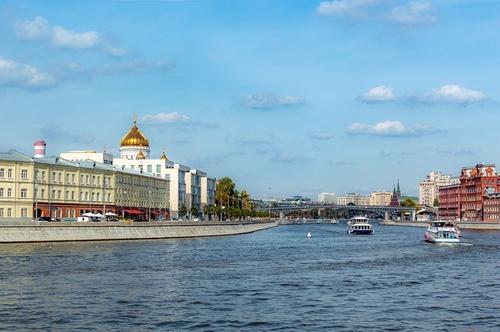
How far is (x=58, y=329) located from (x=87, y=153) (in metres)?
133

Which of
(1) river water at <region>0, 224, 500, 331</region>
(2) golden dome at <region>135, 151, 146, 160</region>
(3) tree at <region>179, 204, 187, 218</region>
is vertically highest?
(2) golden dome at <region>135, 151, 146, 160</region>

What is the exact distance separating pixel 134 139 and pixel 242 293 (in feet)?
467

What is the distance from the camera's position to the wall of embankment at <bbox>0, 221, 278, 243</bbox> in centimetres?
8500

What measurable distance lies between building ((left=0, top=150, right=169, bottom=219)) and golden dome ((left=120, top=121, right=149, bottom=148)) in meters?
28.5

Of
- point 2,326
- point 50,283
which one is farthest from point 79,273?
point 2,326

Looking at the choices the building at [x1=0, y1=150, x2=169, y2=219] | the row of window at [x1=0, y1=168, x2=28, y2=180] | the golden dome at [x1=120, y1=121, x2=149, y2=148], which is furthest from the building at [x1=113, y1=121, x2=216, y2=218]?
the row of window at [x1=0, y1=168, x2=28, y2=180]

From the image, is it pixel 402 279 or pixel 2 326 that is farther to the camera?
pixel 402 279

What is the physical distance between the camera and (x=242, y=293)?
43156 mm

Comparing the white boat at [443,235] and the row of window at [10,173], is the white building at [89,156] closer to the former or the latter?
the row of window at [10,173]

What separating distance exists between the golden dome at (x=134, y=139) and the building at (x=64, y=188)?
28.5m

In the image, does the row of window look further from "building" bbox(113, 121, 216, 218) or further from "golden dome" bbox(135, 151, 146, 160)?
"golden dome" bbox(135, 151, 146, 160)

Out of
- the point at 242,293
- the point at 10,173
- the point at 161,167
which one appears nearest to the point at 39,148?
the point at 10,173

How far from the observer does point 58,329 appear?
31.4 m

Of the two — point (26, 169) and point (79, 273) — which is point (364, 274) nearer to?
point (79, 273)
